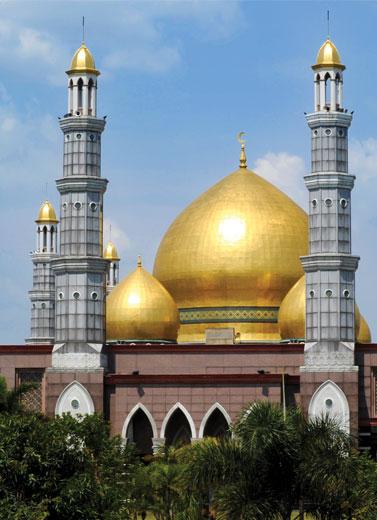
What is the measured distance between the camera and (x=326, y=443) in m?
34.6

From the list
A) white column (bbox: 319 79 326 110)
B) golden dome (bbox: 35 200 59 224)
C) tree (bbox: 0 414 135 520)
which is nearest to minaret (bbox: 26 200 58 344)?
golden dome (bbox: 35 200 59 224)

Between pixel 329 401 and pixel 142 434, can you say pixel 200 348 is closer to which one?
pixel 142 434

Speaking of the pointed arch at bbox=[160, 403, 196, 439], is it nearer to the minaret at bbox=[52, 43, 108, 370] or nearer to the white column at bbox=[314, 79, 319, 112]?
the minaret at bbox=[52, 43, 108, 370]

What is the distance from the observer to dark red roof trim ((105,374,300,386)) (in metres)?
60.1

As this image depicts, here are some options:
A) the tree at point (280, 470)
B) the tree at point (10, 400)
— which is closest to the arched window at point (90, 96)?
the tree at point (10, 400)

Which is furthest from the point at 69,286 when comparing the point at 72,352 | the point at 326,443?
the point at 326,443

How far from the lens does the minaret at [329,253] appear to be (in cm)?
5928

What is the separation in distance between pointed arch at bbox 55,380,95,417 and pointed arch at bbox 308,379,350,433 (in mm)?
8473

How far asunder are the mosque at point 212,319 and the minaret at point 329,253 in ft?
0.16

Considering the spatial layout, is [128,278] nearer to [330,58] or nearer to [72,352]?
[72,352]

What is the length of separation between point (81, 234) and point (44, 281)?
1734 cm

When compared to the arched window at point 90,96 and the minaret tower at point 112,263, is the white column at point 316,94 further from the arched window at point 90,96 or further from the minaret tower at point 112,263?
the minaret tower at point 112,263

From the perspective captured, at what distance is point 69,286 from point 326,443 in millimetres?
28481

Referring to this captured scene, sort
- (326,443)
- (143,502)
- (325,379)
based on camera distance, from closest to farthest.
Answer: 1. (326,443)
2. (143,502)
3. (325,379)
